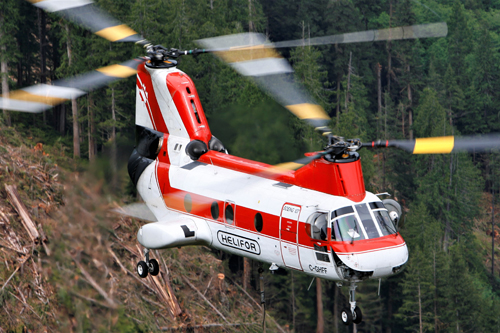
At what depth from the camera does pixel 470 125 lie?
299 ft

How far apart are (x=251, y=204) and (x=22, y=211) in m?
15.4

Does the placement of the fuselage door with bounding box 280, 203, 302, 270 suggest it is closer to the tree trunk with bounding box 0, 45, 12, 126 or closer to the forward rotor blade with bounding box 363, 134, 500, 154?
the forward rotor blade with bounding box 363, 134, 500, 154

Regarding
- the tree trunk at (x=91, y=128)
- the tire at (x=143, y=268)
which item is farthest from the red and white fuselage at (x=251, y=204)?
the tree trunk at (x=91, y=128)

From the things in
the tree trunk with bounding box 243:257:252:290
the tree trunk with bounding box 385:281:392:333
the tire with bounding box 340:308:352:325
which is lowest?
the tree trunk with bounding box 385:281:392:333

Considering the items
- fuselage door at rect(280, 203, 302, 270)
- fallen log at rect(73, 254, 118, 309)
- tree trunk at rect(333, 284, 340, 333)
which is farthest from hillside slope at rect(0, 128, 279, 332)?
tree trunk at rect(333, 284, 340, 333)

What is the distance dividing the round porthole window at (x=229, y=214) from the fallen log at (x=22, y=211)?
502 inches

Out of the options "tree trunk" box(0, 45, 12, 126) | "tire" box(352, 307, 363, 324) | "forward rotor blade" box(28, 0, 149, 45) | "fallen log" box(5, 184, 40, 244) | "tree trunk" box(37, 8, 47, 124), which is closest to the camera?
"tire" box(352, 307, 363, 324)

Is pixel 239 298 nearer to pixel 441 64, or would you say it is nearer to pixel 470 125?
pixel 470 125

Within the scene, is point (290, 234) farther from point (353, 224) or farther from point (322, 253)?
point (353, 224)

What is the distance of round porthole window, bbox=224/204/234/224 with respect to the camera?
22875mm

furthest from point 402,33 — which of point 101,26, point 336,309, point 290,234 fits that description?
point 336,309

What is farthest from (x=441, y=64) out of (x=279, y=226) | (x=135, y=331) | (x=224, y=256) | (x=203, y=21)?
(x=279, y=226)

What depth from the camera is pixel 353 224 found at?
2050cm

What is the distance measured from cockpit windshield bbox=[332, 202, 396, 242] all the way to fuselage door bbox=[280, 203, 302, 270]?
1268 mm
